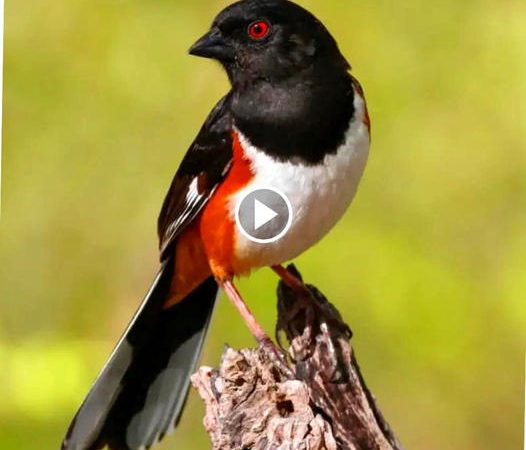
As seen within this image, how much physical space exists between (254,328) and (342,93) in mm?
490

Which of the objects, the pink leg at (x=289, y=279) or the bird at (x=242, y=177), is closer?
the bird at (x=242, y=177)

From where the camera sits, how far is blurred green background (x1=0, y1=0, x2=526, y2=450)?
7.90 feet

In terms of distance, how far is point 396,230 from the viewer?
2.42m

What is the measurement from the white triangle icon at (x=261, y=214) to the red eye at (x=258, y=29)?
0.31m

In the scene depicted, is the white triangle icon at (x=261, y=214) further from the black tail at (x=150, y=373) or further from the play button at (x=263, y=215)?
the black tail at (x=150, y=373)

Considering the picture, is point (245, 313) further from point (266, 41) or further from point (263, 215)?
point (266, 41)

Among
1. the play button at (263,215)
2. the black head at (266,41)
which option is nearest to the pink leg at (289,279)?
the play button at (263,215)

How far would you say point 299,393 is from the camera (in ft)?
6.64

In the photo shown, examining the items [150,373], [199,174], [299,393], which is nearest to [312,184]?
[199,174]

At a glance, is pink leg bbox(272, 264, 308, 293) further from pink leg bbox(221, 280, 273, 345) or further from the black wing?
the black wing

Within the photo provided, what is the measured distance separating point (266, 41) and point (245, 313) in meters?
0.54

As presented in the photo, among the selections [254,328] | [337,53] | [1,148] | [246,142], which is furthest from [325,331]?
[1,148]

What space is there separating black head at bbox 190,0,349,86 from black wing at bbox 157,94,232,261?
96mm

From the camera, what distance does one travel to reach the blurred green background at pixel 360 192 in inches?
94.8
